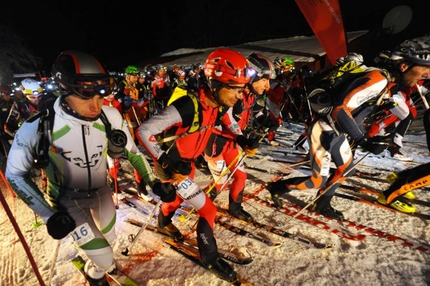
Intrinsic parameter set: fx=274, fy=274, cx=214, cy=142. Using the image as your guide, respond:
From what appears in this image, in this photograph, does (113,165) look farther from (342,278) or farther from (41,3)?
(41,3)

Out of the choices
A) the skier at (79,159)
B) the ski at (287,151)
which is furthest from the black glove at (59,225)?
the ski at (287,151)

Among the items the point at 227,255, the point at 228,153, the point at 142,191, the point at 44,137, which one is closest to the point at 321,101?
the point at 228,153

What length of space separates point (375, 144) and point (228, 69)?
216 centimetres

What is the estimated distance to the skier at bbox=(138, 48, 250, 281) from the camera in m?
2.99

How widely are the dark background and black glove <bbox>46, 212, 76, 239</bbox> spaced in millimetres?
29821

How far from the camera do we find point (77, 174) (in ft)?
8.72

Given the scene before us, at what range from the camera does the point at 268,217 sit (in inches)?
Answer: 173

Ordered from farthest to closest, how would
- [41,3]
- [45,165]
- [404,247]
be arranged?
[41,3], [404,247], [45,165]

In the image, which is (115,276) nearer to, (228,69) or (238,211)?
(238,211)

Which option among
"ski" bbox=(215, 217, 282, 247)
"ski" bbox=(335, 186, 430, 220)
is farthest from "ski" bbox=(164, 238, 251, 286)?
"ski" bbox=(335, 186, 430, 220)

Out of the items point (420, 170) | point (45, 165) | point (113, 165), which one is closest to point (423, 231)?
point (420, 170)

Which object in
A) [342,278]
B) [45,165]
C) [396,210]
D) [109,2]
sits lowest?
[396,210]

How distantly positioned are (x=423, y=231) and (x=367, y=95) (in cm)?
199

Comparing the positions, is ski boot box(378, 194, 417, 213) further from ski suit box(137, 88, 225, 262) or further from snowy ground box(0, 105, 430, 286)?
ski suit box(137, 88, 225, 262)
